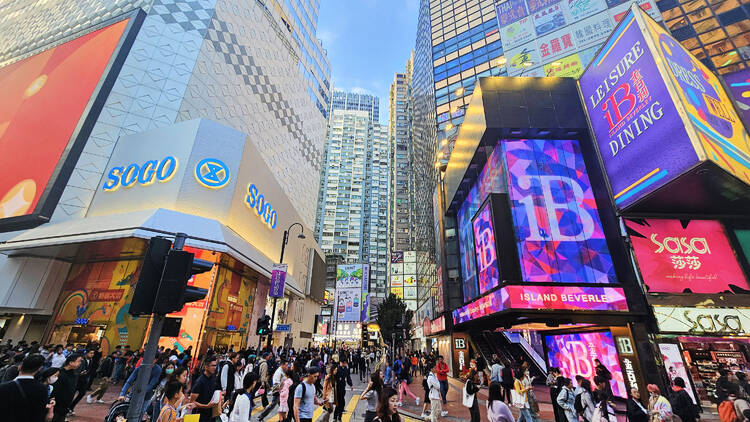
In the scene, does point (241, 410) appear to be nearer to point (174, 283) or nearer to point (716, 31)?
point (174, 283)

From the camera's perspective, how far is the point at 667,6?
24.0 meters

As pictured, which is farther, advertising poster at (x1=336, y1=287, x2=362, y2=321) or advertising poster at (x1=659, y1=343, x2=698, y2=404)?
advertising poster at (x1=336, y1=287, x2=362, y2=321)

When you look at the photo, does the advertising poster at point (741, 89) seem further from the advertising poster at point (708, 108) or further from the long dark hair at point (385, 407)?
the long dark hair at point (385, 407)

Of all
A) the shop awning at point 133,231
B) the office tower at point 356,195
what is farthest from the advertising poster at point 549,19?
the office tower at point 356,195

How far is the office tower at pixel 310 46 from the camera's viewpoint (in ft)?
129

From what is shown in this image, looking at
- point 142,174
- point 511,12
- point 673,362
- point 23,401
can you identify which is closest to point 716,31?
point 511,12

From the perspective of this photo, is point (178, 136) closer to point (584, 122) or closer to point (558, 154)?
point (558, 154)

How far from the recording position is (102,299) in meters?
15.3

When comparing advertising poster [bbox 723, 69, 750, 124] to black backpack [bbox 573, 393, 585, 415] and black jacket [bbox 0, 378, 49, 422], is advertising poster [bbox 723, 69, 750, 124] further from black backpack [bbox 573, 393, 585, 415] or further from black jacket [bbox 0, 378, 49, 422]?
black jacket [bbox 0, 378, 49, 422]

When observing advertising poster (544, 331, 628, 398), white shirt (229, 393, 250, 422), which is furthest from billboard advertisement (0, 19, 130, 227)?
advertising poster (544, 331, 628, 398)

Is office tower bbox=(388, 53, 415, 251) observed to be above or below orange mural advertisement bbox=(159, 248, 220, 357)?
above

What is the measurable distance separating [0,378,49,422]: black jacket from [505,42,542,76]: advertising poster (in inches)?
1394

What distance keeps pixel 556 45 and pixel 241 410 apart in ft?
117

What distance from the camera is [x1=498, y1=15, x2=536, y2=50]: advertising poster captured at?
3091 centimetres
